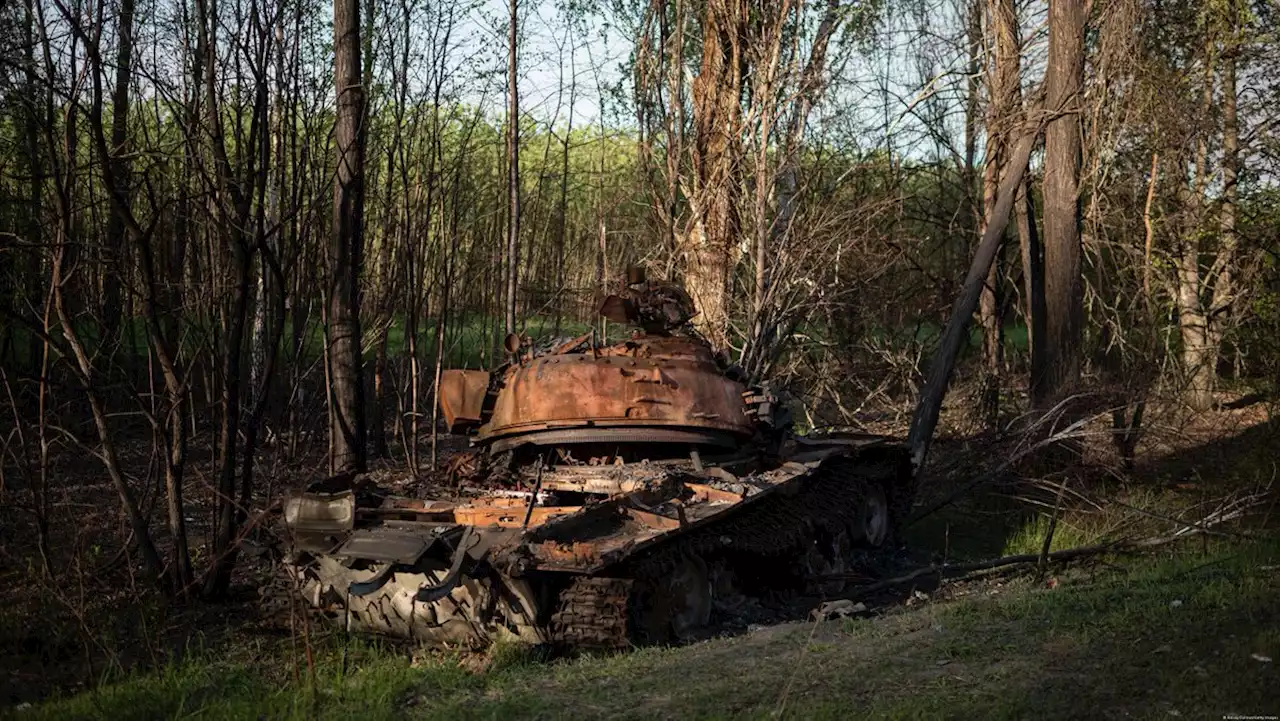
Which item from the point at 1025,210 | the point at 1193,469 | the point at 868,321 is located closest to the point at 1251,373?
the point at 1193,469

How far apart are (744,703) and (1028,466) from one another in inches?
358

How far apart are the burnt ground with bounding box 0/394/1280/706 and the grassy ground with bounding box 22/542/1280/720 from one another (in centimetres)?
43

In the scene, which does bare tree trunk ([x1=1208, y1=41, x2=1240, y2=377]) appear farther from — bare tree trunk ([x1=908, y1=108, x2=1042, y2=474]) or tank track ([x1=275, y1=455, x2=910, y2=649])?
tank track ([x1=275, y1=455, x2=910, y2=649])

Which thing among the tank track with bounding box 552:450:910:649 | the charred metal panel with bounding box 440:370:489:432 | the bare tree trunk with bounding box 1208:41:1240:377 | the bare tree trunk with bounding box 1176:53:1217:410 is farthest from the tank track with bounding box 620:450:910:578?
the bare tree trunk with bounding box 1176:53:1217:410

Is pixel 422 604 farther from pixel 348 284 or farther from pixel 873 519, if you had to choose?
pixel 873 519

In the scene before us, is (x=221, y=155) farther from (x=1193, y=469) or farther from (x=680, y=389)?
(x=1193, y=469)

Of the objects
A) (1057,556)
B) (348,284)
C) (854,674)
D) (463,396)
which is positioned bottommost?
(1057,556)

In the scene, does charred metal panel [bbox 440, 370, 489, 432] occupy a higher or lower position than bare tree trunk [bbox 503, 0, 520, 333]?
lower

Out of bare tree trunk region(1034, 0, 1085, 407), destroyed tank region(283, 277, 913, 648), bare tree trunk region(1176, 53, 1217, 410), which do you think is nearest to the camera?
destroyed tank region(283, 277, 913, 648)

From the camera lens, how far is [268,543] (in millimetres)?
8891

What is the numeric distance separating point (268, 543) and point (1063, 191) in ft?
34.9

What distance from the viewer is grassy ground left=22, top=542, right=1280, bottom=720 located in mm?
5941

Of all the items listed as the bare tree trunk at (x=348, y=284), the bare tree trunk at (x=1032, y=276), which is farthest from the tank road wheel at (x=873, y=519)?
the bare tree trunk at (x=348, y=284)

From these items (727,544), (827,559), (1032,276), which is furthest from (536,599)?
(1032,276)
